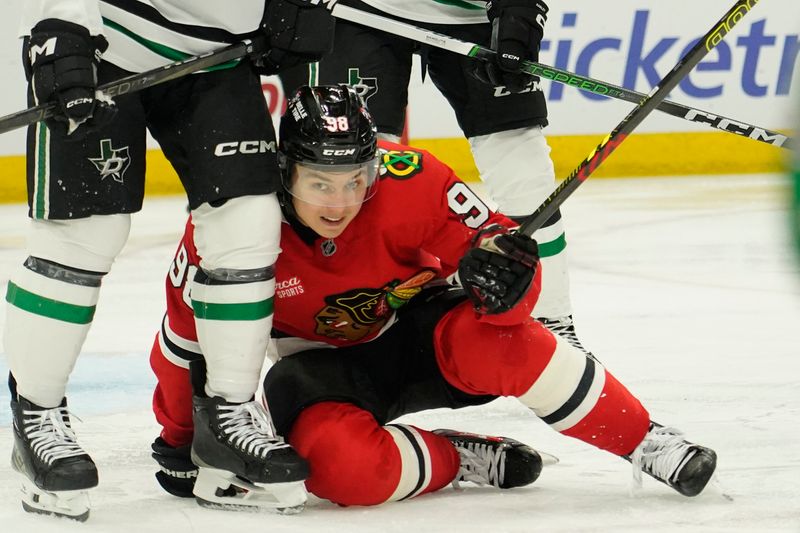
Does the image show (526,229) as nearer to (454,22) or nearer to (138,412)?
(454,22)

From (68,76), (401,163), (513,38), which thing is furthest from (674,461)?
(68,76)

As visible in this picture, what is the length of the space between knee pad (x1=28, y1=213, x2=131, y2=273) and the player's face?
11.0 inches

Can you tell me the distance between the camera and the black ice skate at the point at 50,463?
6.41 feet

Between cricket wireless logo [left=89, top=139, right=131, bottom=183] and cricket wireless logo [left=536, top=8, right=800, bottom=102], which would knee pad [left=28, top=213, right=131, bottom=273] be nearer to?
cricket wireless logo [left=89, top=139, right=131, bottom=183]

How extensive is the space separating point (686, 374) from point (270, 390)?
1.05 metres

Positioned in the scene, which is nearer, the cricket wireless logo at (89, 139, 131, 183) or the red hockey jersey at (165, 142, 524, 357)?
the cricket wireless logo at (89, 139, 131, 183)

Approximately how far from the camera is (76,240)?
1962mm

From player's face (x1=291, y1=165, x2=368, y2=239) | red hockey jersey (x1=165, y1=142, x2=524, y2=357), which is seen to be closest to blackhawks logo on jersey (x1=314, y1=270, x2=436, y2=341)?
red hockey jersey (x1=165, y1=142, x2=524, y2=357)

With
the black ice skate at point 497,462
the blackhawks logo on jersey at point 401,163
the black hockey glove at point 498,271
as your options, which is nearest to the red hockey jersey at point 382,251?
the blackhawks logo on jersey at point 401,163

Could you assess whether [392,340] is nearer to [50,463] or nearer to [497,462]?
[497,462]

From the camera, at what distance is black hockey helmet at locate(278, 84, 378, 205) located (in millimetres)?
2000

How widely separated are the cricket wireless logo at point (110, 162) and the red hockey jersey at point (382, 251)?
189 millimetres

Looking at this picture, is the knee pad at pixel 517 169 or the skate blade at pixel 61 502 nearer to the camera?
the skate blade at pixel 61 502

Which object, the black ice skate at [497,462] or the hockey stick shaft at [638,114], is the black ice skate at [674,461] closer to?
the black ice skate at [497,462]
